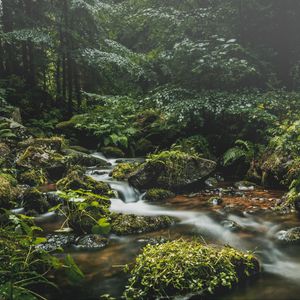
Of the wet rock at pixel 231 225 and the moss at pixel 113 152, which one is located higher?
the moss at pixel 113 152

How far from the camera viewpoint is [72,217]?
620 cm

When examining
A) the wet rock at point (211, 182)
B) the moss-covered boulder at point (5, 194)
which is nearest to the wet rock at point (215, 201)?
the wet rock at point (211, 182)

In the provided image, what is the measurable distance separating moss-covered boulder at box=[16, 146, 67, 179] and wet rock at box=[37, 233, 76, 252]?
13.7 feet

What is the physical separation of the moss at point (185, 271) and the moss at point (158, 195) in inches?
152

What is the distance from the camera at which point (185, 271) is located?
4215 mm

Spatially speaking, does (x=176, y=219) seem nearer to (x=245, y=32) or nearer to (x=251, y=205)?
(x=251, y=205)

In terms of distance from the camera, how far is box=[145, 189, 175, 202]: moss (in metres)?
8.61

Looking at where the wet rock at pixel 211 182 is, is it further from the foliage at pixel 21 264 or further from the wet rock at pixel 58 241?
the foliage at pixel 21 264

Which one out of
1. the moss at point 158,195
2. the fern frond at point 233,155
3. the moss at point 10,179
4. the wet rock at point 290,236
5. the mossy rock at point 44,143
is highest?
the mossy rock at point 44,143

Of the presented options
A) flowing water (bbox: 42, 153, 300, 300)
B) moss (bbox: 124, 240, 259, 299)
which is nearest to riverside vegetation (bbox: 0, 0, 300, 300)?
moss (bbox: 124, 240, 259, 299)

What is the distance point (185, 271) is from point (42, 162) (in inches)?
265

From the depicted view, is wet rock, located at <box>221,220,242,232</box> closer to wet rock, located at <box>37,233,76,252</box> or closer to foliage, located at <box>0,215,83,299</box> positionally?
wet rock, located at <box>37,233,76,252</box>

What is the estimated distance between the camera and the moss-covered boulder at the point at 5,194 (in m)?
7.45

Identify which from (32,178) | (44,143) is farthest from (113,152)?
(32,178)
